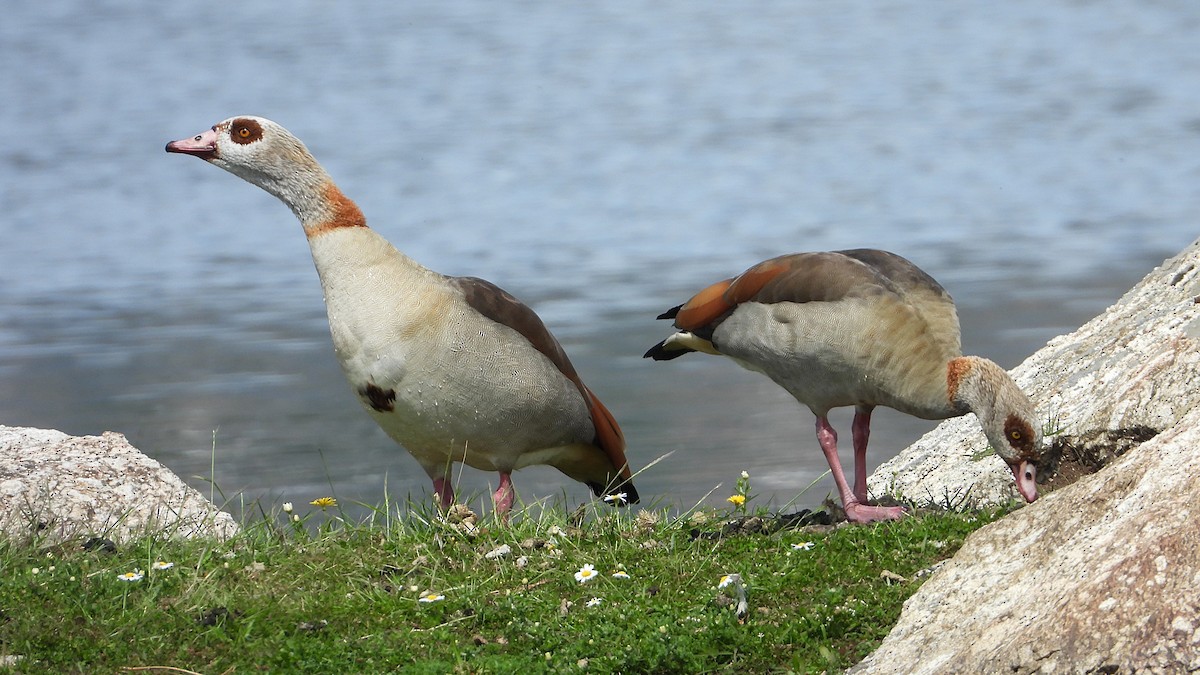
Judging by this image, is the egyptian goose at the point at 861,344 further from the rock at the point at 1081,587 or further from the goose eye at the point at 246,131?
the goose eye at the point at 246,131

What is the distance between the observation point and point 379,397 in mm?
6996

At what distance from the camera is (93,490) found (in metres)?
7.07

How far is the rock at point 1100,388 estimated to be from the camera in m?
6.39

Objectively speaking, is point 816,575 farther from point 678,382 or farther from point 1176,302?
point 678,382

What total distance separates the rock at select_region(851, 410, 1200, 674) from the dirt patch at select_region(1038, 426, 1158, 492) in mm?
1400

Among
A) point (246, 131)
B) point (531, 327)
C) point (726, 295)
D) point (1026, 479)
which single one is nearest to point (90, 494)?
point (246, 131)

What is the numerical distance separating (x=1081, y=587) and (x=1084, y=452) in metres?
2.56

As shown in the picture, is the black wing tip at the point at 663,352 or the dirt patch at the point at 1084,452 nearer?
the dirt patch at the point at 1084,452

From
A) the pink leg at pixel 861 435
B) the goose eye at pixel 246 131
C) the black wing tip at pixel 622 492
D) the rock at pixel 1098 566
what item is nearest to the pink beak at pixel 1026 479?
the rock at pixel 1098 566

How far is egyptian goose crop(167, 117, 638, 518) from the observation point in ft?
22.8

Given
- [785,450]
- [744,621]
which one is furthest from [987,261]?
[744,621]

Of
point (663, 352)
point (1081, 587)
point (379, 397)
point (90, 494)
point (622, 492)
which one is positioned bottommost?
point (622, 492)

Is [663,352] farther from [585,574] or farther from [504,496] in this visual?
[585,574]

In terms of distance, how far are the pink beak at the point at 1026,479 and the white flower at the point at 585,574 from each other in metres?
1.88
